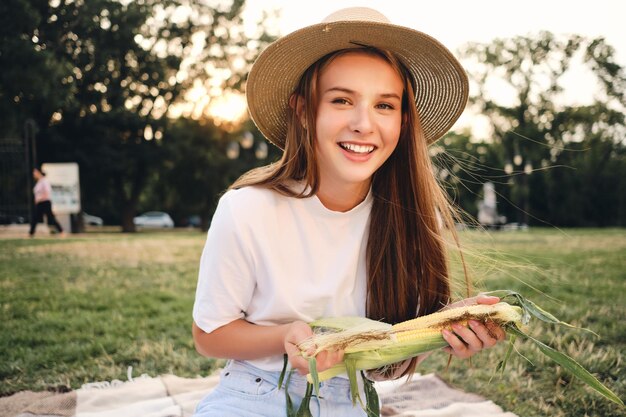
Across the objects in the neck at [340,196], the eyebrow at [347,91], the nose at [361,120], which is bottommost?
the neck at [340,196]

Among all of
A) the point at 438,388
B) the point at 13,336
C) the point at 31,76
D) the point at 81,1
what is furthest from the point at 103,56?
the point at 438,388

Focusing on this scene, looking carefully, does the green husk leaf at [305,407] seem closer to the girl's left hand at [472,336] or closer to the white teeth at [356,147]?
the girl's left hand at [472,336]

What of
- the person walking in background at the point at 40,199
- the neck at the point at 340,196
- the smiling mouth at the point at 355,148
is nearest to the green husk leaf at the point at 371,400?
the neck at the point at 340,196

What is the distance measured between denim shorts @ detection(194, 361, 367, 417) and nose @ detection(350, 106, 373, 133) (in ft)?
3.04

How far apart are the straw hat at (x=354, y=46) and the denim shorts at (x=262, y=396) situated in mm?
1115

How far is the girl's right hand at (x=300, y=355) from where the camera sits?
170 cm

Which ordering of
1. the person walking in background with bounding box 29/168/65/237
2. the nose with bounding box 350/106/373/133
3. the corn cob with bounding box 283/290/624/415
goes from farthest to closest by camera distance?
the person walking in background with bounding box 29/168/65/237 → the nose with bounding box 350/106/373/133 → the corn cob with bounding box 283/290/624/415

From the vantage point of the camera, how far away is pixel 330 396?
2.11 meters

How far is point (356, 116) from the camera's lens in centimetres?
209

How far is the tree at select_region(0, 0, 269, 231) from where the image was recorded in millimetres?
24141

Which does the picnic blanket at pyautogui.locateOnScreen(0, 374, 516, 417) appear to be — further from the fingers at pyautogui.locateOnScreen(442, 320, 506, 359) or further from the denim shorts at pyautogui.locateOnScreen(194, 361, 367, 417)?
the fingers at pyautogui.locateOnScreen(442, 320, 506, 359)

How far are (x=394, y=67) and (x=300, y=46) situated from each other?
1.26 feet

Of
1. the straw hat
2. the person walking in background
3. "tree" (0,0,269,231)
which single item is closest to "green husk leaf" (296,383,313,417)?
the straw hat

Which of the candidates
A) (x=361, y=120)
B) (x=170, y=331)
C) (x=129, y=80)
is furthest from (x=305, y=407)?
(x=129, y=80)
